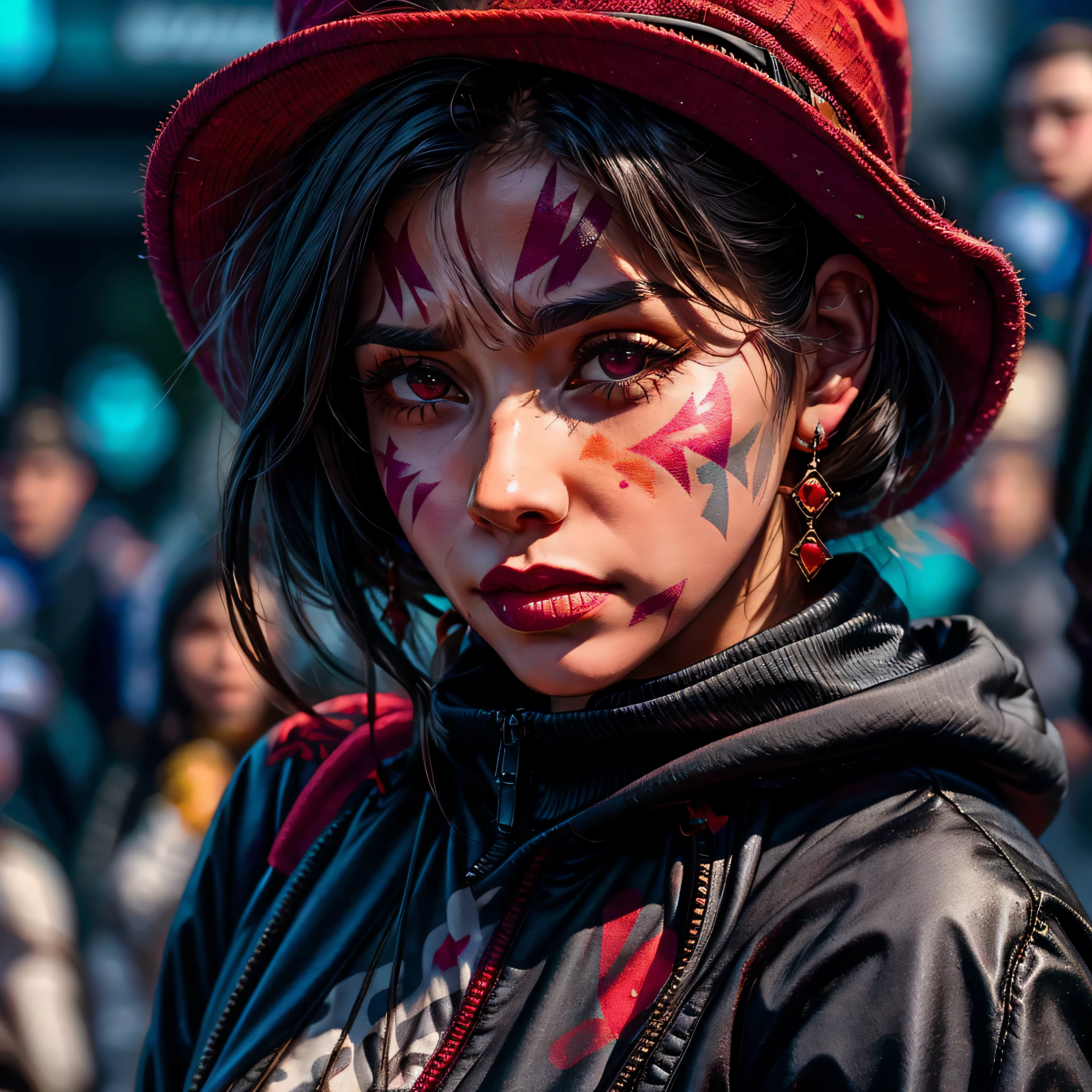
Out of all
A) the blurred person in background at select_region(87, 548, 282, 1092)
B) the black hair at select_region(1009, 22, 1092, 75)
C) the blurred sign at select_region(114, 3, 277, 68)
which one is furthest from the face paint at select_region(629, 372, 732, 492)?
the blurred sign at select_region(114, 3, 277, 68)

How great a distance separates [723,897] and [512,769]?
0.31 metres

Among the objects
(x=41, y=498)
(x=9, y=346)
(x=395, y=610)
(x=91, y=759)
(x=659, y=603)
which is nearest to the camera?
(x=659, y=603)

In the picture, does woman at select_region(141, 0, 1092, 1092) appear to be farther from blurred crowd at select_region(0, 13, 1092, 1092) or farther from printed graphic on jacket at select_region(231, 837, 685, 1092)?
blurred crowd at select_region(0, 13, 1092, 1092)

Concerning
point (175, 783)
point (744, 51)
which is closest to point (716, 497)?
point (744, 51)

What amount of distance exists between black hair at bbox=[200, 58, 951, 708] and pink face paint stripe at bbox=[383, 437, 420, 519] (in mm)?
100

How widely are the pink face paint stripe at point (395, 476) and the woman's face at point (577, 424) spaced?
0.09 meters

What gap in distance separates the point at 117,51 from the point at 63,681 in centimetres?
434

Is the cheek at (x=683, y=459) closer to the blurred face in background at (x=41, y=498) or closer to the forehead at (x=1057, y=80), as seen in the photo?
the forehead at (x=1057, y=80)

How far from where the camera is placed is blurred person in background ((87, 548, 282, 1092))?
4.18 meters

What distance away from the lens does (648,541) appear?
117 centimetres

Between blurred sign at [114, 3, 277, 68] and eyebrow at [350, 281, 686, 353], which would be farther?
blurred sign at [114, 3, 277, 68]

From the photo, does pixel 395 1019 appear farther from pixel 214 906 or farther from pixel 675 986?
pixel 214 906

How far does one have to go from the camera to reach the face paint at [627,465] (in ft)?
3.80

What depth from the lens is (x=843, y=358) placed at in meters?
1.31
